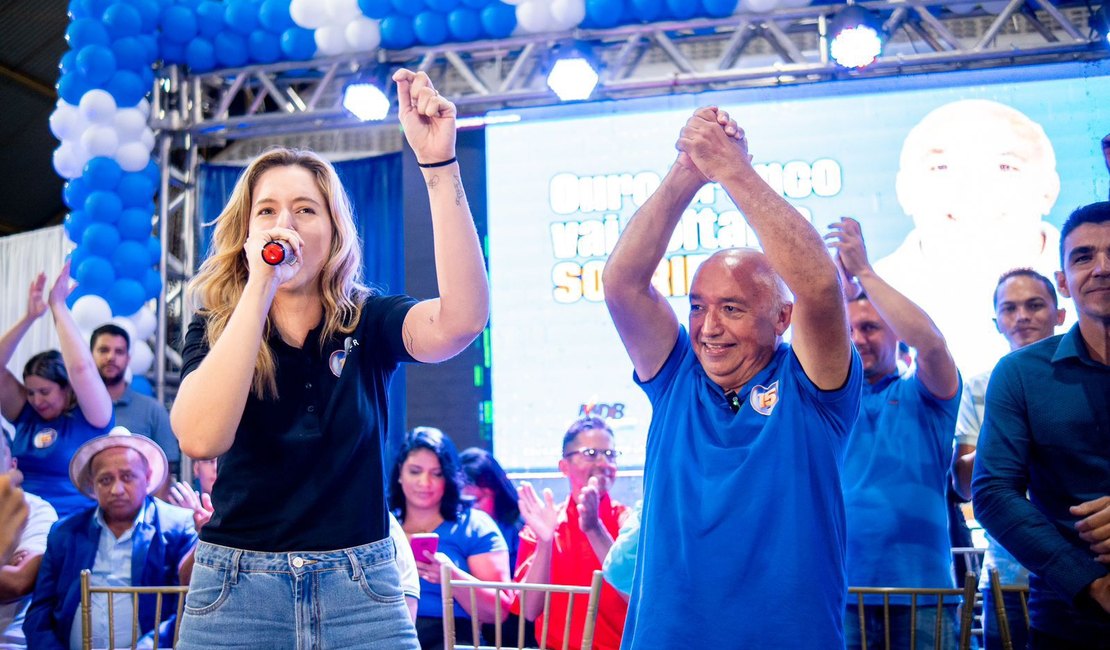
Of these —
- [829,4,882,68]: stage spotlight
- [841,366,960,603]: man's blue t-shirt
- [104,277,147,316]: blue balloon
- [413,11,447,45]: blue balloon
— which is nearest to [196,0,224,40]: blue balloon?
[413,11,447,45]: blue balloon

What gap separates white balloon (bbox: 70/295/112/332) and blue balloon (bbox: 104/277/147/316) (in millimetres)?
128

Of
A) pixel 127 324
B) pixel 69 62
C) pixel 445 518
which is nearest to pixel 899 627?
pixel 445 518

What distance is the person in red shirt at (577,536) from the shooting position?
126 inches

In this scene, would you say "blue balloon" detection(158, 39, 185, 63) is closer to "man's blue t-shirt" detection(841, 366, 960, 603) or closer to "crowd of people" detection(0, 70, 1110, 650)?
"crowd of people" detection(0, 70, 1110, 650)

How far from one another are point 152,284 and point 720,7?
3.86m

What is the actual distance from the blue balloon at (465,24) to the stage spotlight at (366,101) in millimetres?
593

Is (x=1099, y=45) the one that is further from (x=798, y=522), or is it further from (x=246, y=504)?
(x=246, y=504)

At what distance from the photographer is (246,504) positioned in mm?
1578

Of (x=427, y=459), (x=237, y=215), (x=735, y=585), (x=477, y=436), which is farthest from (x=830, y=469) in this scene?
(x=477, y=436)

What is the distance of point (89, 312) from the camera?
5.92 m

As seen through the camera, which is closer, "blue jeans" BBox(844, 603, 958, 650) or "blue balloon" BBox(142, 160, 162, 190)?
"blue jeans" BBox(844, 603, 958, 650)

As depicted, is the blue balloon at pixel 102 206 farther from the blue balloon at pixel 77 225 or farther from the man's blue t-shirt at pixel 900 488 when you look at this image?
the man's blue t-shirt at pixel 900 488

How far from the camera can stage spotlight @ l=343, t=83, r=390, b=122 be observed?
20.2 ft

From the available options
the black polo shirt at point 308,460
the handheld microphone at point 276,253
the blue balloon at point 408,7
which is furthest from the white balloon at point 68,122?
the handheld microphone at point 276,253
